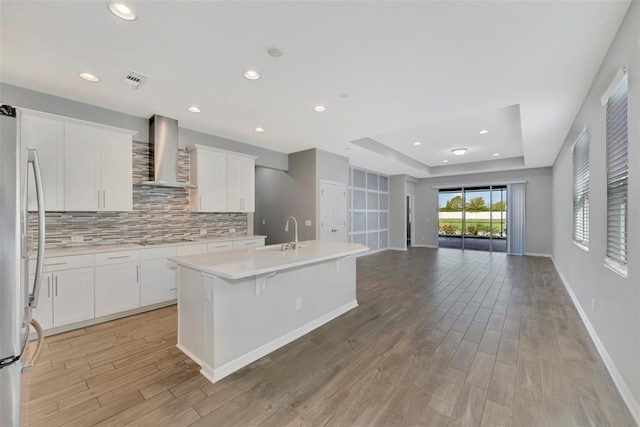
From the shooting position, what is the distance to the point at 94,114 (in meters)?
3.50

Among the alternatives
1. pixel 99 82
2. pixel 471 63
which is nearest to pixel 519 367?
pixel 471 63

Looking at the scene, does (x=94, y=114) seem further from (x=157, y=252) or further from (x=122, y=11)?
(x=122, y=11)

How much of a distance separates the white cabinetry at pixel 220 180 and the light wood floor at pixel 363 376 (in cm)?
190

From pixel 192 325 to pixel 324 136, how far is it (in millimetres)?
3689

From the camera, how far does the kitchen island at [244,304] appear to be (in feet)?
7.19

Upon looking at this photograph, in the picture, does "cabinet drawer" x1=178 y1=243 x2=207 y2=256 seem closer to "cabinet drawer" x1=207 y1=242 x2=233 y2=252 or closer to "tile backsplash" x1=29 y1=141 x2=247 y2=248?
"cabinet drawer" x1=207 y1=242 x2=233 y2=252

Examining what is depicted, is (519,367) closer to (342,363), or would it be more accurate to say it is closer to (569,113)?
(342,363)

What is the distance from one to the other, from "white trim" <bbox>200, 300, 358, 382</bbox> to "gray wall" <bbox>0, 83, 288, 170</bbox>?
11.1ft

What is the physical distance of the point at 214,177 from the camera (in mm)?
4652

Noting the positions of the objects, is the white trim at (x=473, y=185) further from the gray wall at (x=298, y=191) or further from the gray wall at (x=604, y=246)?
the gray wall at (x=604, y=246)

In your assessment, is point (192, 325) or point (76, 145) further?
point (76, 145)

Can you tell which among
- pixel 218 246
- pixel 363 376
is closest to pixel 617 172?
pixel 363 376

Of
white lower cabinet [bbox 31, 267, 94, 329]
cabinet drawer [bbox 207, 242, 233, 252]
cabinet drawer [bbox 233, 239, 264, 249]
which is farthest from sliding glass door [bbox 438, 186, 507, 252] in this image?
white lower cabinet [bbox 31, 267, 94, 329]

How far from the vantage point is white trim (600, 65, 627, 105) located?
193 centimetres
